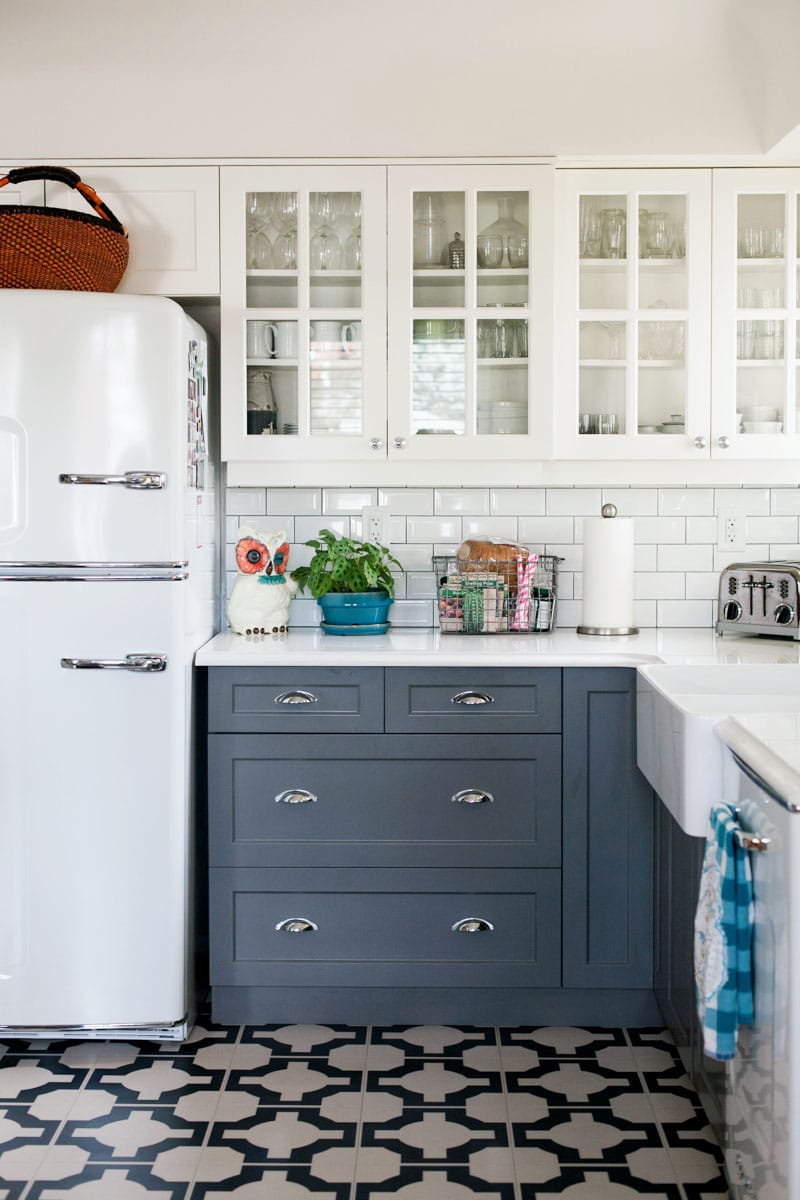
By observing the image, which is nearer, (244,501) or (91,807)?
(91,807)

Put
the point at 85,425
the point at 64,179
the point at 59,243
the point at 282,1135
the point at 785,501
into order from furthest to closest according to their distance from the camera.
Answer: the point at 785,501, the point at 64,179, the point at 59,243, the point at 85,425, the point at 282,1135

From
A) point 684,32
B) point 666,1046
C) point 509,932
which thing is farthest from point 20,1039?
point 684,32

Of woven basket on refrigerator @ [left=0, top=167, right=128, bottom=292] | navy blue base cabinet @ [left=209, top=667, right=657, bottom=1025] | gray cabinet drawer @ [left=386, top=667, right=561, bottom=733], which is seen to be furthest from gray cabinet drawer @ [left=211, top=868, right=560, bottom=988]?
woven basket on refrigerator @ [left=0, top=167, right=128, bottom=292]

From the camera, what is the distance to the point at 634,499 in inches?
134

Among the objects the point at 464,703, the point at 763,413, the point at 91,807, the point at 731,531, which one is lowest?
the point at 91,807

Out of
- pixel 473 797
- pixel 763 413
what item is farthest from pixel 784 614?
pixel 473 797

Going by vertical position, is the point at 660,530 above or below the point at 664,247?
below

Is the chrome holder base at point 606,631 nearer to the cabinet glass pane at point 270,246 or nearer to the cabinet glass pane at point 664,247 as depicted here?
the cabinet glass pane at point 664,247

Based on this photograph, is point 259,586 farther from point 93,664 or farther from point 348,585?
point 93,664

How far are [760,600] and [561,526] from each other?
2.05ft

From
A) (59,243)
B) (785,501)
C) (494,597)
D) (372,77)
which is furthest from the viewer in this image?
(785,501)

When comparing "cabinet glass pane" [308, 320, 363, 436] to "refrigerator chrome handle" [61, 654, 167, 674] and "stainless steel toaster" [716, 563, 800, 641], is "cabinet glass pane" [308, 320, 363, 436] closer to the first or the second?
"refrigerator chrome handle" [61, 654, 167, 674]

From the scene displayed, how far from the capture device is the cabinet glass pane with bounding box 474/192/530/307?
3061 mm

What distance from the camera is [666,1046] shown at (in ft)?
9.00
